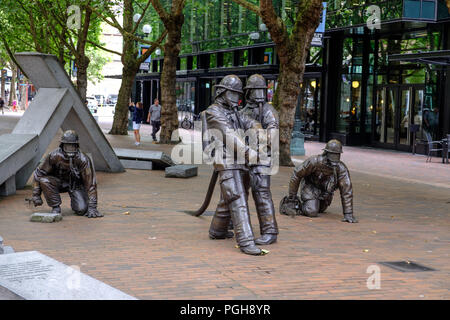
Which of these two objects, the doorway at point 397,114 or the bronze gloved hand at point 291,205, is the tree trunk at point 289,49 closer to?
the bronze gloved hand at point 291,205

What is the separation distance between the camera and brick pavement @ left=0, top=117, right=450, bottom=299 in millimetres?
5922

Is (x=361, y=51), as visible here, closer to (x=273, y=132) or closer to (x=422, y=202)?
(x=422, y=202)

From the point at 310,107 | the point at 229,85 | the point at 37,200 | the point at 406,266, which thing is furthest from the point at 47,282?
the point at 310,107

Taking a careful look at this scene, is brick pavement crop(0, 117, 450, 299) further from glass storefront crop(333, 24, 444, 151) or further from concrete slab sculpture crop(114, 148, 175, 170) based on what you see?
glass storefront crop(333, 24, 444, 151)

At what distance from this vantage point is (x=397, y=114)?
1021 inches

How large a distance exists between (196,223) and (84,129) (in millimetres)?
5519

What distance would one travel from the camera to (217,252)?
7.35 m

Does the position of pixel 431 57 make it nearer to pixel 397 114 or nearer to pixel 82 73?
pixel 397 114

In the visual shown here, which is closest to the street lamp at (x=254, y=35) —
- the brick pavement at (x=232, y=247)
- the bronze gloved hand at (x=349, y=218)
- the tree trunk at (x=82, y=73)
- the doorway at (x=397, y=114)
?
the doorway at (x=397, y=114)

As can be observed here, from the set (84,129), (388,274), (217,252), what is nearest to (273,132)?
(217,252)

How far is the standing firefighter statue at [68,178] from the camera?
9148 millimetres

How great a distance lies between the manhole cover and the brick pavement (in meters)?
0.13

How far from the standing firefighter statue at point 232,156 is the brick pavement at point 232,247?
30 cm

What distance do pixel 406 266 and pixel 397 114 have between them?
19743 millimetres
